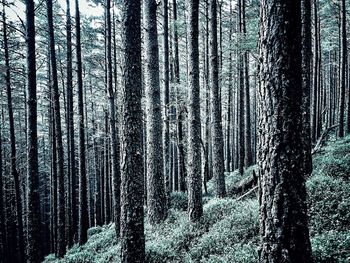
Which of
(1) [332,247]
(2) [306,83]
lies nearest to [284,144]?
(1) [332,247]

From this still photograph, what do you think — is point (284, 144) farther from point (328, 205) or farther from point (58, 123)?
point (58, 123)

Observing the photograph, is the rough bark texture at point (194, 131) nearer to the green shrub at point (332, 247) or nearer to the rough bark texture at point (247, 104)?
the green shrub at point (332, 247)

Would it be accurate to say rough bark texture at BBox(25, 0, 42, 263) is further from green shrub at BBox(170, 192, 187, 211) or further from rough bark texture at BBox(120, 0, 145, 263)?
green shrub at BBox(170, 192, 187, 211)

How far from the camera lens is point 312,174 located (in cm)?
1009

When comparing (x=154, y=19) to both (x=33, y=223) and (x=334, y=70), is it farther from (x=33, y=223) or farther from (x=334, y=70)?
(x=334, y=70)

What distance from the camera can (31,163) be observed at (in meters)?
7.70

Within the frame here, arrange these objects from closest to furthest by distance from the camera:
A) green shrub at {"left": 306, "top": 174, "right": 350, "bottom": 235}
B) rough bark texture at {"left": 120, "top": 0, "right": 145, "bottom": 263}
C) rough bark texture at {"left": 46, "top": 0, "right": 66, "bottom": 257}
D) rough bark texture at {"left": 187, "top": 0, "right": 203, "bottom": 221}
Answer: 1. rough bark texture at {"left": 120, "top": 0, "right": 145, "bottom": 263}
2. green shrub at {"left": 306, "top": 174, "right": 350, "bottom": 235}
3. rough bark texture at {"left": 187, "top": 0, "right": 203, "bottom": 221}
4. rough bark texture at {"left": 46, "top": 0, "right": 66, "bottom": 257}

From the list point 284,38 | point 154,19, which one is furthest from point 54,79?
point 284,38

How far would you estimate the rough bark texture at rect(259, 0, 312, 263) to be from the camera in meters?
3.48

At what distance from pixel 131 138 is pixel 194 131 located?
325 cm

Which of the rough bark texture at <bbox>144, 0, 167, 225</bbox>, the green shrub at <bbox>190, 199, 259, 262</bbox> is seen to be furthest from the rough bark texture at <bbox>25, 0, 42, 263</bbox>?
the green shrub at <bbox>190, 199, 259, 262</bbox>

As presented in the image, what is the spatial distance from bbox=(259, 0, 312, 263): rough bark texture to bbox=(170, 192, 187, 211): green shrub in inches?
340

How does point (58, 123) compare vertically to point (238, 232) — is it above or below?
above

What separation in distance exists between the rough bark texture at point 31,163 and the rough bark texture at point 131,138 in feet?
12.4
